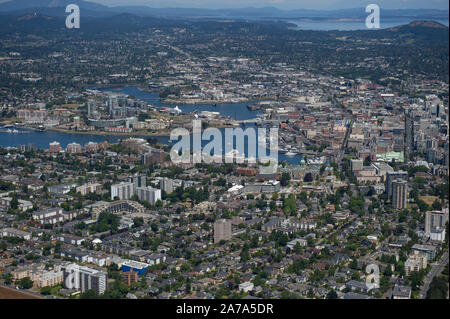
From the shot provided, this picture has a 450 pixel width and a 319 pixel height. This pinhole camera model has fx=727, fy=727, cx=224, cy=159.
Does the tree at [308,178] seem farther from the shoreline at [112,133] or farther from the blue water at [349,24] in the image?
the blue water at [349,24]

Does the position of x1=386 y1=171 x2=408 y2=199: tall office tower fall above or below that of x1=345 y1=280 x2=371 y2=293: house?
above

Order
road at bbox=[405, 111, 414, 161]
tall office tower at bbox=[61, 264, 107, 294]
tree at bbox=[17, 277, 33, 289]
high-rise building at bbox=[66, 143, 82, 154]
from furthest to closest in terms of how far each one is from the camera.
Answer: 1. high-rise building at bbox=[66, 143, 82, 154]
2. road at bbox=[405, 111, 414, 161]
3. tree at bbox=[17, 277, 33, 289]
4. tall office tower at bbox=[61, 264, 107, 294]

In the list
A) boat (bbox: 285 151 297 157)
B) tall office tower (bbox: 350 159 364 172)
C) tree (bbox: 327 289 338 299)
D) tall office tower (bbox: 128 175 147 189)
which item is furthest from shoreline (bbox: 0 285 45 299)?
boat (bbox: 285 151 297 157)

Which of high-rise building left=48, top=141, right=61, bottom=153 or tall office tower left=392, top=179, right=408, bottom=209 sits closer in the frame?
tall office tower left=392, top=179, right=408, bottom=209

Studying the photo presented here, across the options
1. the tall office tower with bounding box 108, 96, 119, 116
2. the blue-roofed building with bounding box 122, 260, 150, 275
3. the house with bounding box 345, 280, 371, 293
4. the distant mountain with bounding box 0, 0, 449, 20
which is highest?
the distant mountain with bounding box 0, 0, 449, 20

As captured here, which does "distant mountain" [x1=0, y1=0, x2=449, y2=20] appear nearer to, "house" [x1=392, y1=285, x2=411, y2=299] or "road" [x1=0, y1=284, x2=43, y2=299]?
"house" [x1=392, y1=285, x2=411, y2=299]

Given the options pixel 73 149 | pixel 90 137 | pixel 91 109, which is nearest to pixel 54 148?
pixel 73 149
